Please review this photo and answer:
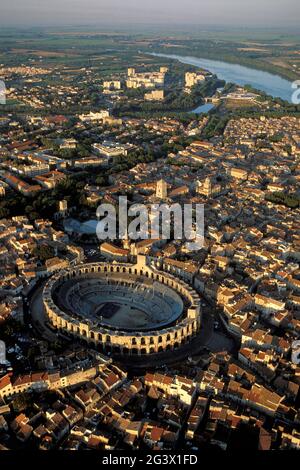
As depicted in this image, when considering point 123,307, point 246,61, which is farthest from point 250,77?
point 123,307

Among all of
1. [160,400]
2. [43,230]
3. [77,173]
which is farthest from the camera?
[77,173]

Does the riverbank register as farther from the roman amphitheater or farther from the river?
the roman amphitheater

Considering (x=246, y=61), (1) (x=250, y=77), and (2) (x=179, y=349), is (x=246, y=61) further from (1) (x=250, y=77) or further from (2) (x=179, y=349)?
(2) (x=179, y=349)

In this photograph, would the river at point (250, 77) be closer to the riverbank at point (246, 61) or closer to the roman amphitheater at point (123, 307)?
the riverbank at point (246, 61)

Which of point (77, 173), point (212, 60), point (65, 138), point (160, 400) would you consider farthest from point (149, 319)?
point (212, 60)

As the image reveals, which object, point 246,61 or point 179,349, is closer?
point 179,349

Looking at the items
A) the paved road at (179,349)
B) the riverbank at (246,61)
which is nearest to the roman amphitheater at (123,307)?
the paved road at (179,349)
